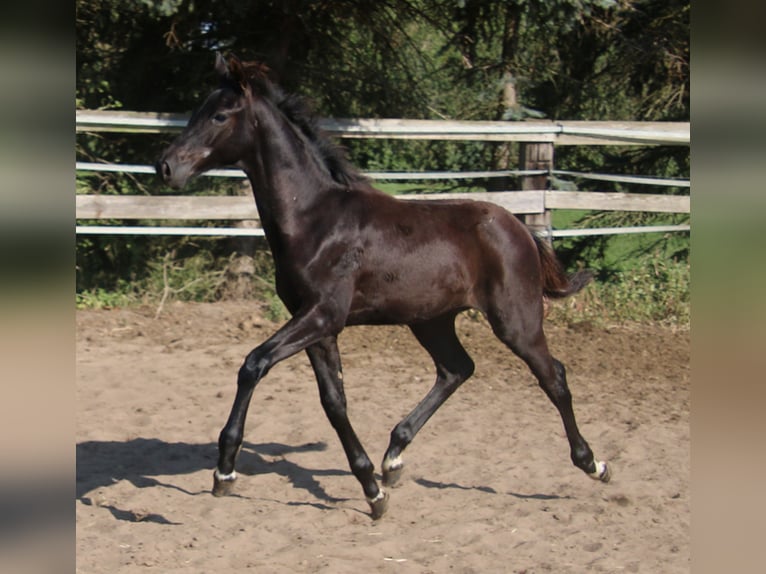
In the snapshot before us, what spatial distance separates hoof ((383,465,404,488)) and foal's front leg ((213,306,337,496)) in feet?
3.31

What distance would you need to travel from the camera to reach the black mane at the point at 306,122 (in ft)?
14.6

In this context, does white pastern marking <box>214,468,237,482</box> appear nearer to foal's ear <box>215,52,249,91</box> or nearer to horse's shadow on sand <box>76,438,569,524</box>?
horse's shadow on sand <box>76,438,569,524</box>

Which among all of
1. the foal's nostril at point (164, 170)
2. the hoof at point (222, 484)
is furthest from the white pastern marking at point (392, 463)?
the foal's nostril at point (164, 170)

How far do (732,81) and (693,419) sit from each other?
33 centimetres

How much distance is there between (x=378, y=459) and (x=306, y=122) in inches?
82.6

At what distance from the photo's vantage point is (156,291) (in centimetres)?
901

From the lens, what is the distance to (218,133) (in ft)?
13.9

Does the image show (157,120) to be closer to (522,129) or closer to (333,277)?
(522,129)

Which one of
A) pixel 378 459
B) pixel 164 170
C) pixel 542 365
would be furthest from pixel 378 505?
pixel 164 170

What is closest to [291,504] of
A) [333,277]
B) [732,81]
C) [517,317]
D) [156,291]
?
[333,277]

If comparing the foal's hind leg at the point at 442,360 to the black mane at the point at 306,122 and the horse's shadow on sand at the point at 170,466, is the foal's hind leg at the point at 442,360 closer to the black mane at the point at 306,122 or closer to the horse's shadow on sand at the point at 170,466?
the horse's shadow on sand at the point at 170,466

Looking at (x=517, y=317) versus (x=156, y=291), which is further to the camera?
(x=156, y=291)

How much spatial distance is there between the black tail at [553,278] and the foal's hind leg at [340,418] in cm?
139

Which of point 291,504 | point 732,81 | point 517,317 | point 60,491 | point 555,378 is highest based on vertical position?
point 732,81
